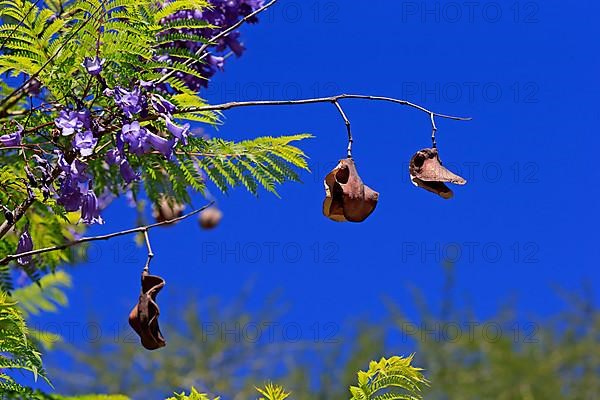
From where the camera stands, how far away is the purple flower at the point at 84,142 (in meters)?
1.96

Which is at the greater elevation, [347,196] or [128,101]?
[128,101]

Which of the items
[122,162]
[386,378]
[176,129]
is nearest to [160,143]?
[176,129]

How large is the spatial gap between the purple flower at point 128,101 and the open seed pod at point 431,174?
621 mm

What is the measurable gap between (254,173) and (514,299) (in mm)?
12972

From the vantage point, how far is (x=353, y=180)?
197cm

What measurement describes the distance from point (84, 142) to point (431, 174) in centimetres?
76

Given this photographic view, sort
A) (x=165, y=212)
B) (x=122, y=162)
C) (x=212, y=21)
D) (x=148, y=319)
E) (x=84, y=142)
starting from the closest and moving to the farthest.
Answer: (x=148, y=319) → (x=84, y=142) → (x=122, y=162) → (x=212, y=21) → (x=165, y=212)

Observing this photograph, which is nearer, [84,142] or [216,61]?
[84,142]

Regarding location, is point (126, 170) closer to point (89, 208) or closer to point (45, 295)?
point (89, 208)

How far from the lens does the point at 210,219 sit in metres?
4.84

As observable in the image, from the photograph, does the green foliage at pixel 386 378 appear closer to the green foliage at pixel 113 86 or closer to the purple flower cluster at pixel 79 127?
the green foliage at pixel 113 86

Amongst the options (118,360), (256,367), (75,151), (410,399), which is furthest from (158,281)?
(118,360)

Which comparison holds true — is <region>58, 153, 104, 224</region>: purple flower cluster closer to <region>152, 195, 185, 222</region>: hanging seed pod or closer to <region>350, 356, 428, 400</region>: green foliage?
<region>350, 356, 428, 400</region>: green foliage

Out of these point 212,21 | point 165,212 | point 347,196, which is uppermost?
point 212,21
